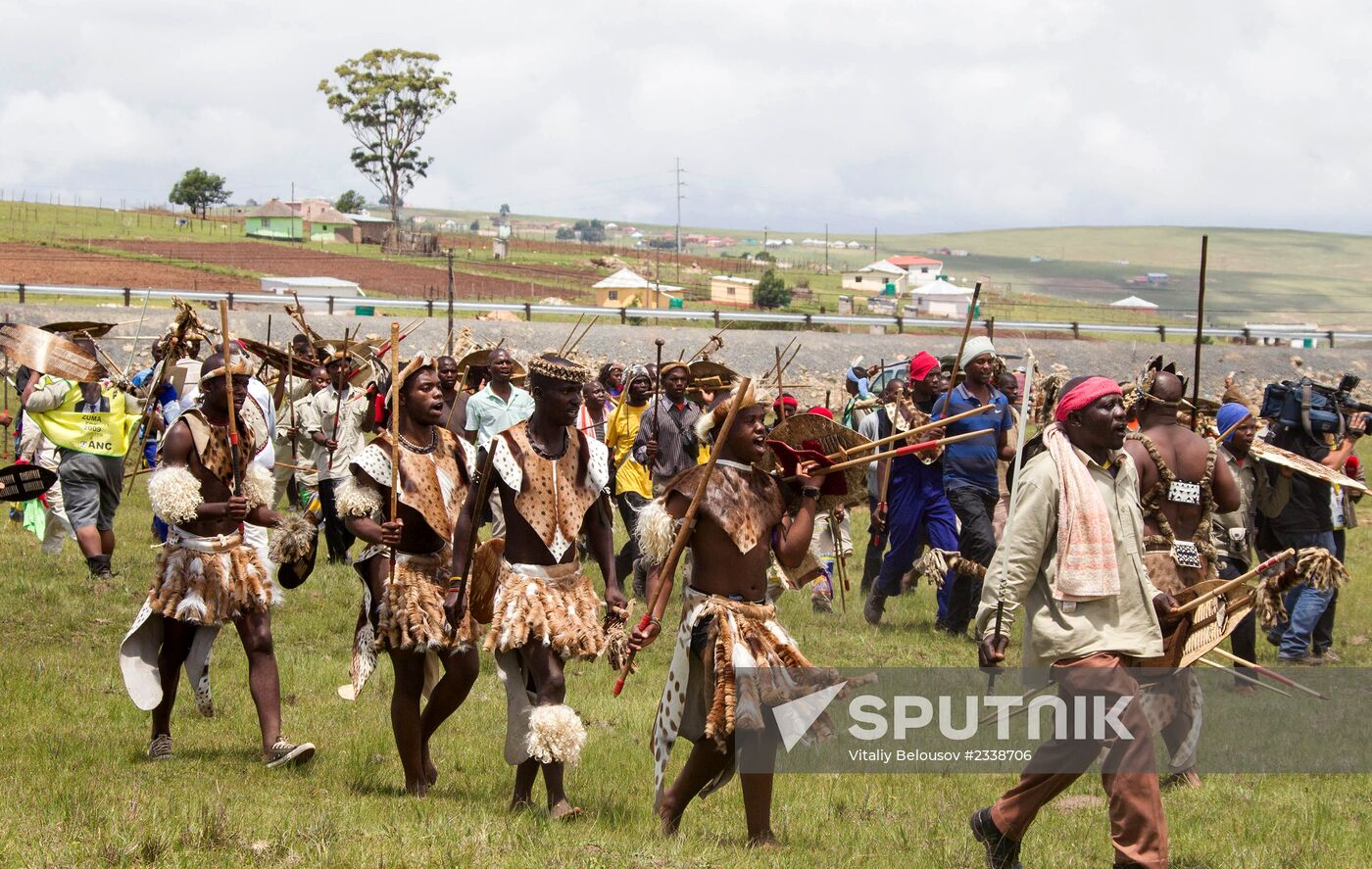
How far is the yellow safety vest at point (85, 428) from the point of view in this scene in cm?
1188

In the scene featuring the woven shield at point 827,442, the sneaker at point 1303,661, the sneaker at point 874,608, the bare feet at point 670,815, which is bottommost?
the sneaker at point 1303,661

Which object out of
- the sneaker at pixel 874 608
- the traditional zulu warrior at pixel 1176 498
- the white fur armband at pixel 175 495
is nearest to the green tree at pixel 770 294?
the sneaker at pixel 874 608

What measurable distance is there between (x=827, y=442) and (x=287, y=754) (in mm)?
3204

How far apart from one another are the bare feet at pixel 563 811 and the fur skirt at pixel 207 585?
85.4 inches

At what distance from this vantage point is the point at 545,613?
706 cm

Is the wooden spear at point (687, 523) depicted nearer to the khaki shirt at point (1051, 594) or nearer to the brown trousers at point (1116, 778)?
the khaki shirt at point (1051, 594)

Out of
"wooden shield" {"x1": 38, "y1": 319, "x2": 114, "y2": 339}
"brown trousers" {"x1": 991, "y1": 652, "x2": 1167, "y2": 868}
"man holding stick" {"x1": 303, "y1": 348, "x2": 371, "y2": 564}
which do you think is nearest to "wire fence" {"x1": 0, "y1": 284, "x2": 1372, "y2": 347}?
"man holding stick" {"x1": 303, "y1": 348, "x2": 371, "y2": 564}

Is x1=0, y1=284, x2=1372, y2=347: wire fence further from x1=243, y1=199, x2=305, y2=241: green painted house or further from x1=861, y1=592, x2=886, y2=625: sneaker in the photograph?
x1=243, y1=199, x2=305, y2=241: green painted house

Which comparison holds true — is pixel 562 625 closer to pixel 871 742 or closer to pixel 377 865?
pixel 377 865

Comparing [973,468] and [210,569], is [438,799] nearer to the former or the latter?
[210,569]

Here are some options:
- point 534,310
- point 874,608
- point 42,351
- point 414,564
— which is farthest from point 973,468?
point 534,310

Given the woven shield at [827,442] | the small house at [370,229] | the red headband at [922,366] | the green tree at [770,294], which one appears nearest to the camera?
the woven shield at [827,442]

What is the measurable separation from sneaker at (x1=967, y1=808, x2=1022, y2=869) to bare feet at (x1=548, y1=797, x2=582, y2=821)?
179cm

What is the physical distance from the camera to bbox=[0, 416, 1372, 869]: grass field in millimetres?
6008
